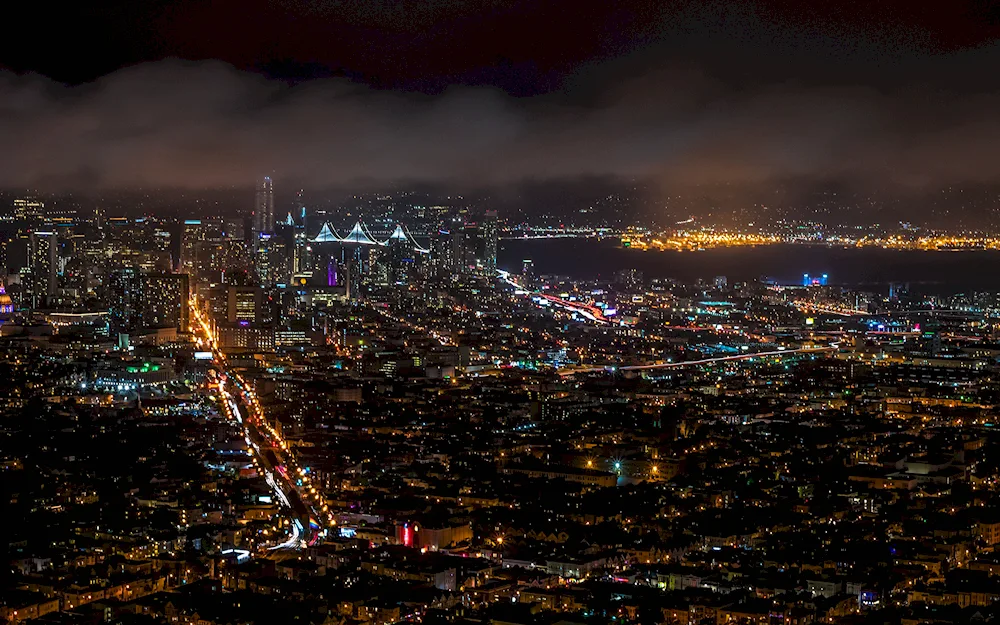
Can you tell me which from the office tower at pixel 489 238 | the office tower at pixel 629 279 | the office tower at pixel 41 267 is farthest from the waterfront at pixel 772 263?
the office tower at pixel 41 267

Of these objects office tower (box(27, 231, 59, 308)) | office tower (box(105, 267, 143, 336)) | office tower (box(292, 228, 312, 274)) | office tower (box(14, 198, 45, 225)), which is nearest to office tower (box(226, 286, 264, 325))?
office tower (box(105, 267, 143, 336))

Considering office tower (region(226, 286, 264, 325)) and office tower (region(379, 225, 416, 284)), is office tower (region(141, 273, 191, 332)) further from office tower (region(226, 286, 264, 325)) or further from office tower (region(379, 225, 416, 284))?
office tower (region(379, 225, 416, 284))

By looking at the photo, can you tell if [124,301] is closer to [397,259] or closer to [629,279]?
[397,259]

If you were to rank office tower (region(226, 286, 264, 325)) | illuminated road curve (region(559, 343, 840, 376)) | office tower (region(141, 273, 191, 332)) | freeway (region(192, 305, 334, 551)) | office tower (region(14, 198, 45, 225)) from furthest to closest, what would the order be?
office tower (region(14, 198, 45, 225)), office tower (region(141, 273, 191, 332)), office tower (region(226, 286, 264, 325)), illuminated road curve (region(559, 343, 840, 376)), freeway (region(192, 305, 334, 551))

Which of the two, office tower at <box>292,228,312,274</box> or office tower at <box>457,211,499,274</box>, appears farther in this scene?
office tower at <box>457,211,499,274</box>

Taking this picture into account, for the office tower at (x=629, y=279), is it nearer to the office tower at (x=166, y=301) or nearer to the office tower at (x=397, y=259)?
the office tower at (x=397, y=259)

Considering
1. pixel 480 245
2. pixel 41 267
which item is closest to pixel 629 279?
pixel 480 245

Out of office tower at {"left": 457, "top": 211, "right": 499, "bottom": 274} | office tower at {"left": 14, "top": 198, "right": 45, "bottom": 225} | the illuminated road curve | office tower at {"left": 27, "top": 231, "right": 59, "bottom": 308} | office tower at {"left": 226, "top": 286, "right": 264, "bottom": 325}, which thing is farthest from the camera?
office tower at {"left": 457, "top": 211, "right": 499, "bottom": 274}
